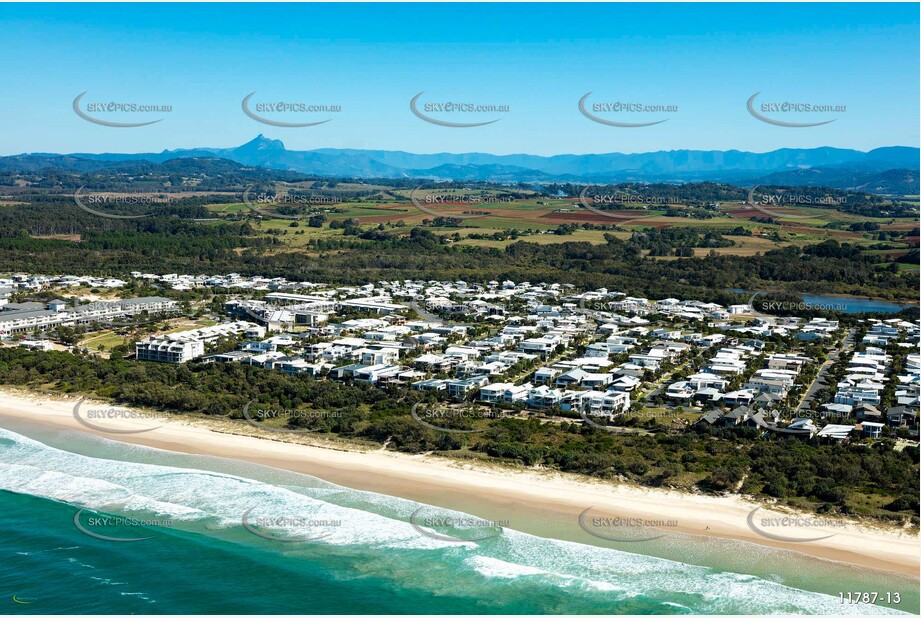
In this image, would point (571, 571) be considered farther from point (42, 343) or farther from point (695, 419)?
point (42, 343)

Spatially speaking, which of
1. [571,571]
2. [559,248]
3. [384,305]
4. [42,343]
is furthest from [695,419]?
[559,248]

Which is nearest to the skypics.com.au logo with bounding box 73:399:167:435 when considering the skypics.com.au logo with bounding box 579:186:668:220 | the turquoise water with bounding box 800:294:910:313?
the turquoise water with bounding box 800:294:910:313

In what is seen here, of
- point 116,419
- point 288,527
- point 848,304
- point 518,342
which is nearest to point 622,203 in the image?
point 848,304

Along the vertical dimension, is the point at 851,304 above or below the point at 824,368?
above

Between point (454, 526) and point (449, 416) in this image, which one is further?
point (449, 416)

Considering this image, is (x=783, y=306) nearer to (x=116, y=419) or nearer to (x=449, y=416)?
(x=449, y=416)

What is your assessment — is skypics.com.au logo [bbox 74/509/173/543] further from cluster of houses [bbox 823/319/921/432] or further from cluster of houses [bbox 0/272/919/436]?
cluster of houses [bbox 823/319/921/432]
